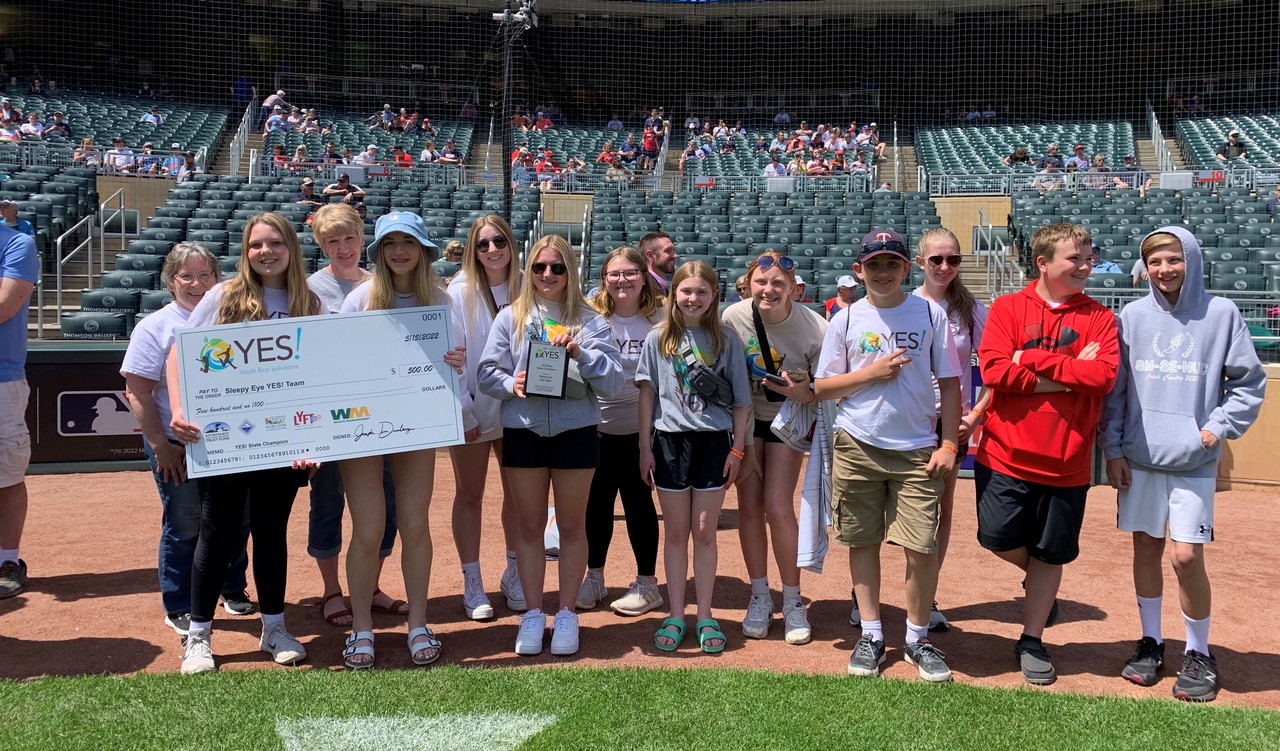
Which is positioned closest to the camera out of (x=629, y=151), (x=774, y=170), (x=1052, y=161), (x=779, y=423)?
(x=779, y=423)

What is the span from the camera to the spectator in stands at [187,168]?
61.9 feet

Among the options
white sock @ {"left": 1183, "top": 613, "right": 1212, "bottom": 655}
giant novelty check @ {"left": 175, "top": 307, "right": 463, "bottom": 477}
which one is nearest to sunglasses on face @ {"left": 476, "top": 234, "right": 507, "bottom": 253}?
giant novelty check @ {"left": 175, "top": 307, "right": 463, "bottom": 477}

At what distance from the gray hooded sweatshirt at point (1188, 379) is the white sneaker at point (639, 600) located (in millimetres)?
2262

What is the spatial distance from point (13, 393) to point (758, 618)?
13.0ft

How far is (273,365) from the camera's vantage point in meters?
4.00

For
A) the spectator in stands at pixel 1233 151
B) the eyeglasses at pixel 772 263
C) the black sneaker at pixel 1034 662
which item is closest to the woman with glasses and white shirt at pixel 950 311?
the black sneaker at pixel 1034 662

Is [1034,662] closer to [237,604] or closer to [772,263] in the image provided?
[772,263]

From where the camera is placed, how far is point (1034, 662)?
4.10 meters

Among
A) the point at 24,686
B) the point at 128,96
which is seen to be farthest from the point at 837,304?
the point at 128,96

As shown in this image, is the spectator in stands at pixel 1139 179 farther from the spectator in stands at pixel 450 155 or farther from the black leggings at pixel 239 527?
the black leggings at pixel 239 527

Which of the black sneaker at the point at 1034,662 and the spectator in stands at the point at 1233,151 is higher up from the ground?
the spectator in stands at the point at 1233,151

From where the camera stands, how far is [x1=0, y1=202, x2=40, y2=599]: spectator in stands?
480cm

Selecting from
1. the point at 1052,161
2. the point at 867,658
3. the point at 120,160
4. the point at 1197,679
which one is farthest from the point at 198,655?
the point at 1052,161

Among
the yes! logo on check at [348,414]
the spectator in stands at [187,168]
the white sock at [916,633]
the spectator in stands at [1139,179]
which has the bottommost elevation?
the white sock at [916,633]
